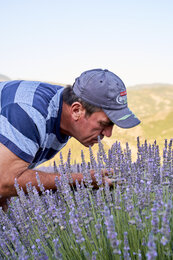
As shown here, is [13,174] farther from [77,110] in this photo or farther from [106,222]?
[106,222]

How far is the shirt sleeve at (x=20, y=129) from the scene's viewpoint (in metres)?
2.06

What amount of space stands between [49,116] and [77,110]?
0.23 meters

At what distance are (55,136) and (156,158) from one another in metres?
0.94

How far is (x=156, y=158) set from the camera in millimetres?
2242

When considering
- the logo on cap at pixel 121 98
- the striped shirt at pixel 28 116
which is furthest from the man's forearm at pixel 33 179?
the logo on cap at pixel 121 98

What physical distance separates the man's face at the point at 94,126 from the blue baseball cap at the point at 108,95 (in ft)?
0.24

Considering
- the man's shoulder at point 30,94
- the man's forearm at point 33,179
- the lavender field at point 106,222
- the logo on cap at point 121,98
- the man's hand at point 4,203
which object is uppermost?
the man's shoulder at point 30,94

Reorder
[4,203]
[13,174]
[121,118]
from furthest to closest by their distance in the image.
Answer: [4,203]
[121,118]
[13,174]

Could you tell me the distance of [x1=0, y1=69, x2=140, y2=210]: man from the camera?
Result: 210 centimetres

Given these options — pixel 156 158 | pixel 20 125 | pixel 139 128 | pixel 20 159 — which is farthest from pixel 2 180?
pixel 139 128

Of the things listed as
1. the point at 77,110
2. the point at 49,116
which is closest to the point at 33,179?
the point at 49,116

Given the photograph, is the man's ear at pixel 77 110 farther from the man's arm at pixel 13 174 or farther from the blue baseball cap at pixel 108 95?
the man's arm at pixel 13 174

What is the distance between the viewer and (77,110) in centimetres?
239

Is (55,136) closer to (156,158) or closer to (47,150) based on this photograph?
(47,150)
